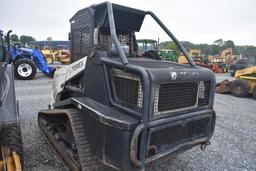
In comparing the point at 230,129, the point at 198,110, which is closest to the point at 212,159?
the point at 198,110

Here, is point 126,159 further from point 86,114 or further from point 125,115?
point 86,114

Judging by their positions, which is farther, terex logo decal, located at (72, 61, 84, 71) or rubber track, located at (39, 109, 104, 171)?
terex logo decal, located at (72, 61, 84, 71)

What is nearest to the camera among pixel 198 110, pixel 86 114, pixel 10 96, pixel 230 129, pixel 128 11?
pixel 86 114

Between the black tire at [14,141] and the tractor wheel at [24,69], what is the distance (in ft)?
30.0

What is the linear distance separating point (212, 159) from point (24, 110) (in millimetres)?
4613

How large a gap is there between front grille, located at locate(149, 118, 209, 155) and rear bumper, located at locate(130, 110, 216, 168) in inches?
1.0

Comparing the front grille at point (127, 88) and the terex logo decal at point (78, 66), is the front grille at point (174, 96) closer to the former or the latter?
the front grille at point (127, 88)

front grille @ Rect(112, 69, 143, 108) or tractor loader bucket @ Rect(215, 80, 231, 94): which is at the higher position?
front grille @ Rect(112, 69, 143, 108)

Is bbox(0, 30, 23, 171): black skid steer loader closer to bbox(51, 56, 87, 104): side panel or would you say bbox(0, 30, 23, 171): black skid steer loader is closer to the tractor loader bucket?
bbox(51, 56, 87, 104): side panel

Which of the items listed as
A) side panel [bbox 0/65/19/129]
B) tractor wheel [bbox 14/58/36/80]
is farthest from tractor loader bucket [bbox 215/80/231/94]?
side panel [bbox 0/65/19/129]

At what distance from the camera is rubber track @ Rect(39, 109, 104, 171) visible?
98.1 inches

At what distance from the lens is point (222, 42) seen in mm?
64250

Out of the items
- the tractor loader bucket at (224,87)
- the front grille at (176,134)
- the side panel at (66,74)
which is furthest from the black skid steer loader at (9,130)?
the tractor loader bucket at (224,87)

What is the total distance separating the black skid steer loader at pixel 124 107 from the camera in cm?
221
